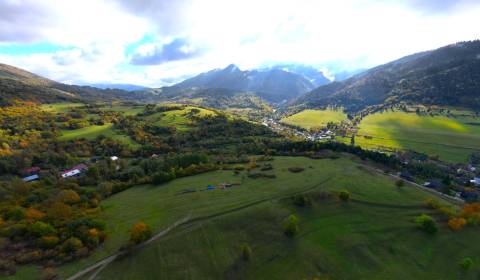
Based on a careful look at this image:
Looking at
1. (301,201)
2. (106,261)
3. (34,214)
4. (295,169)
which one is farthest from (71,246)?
(295,169)

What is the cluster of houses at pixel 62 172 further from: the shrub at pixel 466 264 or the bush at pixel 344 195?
the shrub at pixel 466 264

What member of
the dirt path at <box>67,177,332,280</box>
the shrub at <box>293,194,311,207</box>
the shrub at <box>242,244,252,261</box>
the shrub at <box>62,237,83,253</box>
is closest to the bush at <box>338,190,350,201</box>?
the dirt path at <box>67,177,332,280</box>

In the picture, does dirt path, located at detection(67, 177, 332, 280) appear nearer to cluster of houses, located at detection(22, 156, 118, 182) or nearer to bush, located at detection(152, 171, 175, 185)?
bush, located at detection(152, 171, 175, 185)

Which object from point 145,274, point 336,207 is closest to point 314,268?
point 336,207

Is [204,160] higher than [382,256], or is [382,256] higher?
[204,160]

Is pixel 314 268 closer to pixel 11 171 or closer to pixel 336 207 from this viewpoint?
pixel 336 207
